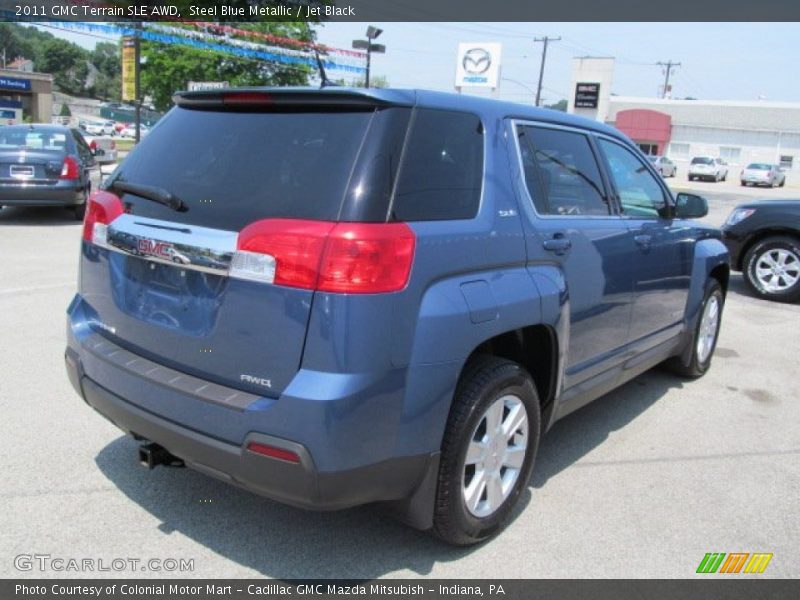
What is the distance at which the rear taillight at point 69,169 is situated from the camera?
1095 cm

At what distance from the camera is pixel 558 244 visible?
3203 mm

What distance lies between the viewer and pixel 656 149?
209 ft

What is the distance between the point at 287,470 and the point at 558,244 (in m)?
1.64

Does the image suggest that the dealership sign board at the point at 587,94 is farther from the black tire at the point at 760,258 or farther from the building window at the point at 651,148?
the black tire at the point at 760,258

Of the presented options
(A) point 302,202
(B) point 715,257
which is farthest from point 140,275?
(B) point 715,257

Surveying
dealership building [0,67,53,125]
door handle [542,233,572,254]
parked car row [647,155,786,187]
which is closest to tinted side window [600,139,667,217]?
door handle [542,233,572,254]

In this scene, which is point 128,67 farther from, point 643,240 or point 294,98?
point 294,98

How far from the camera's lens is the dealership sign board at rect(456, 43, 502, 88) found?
1951 inches

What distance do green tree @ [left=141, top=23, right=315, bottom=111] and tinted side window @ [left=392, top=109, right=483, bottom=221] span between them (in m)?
26.1

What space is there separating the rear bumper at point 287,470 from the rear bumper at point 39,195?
9.44 meters

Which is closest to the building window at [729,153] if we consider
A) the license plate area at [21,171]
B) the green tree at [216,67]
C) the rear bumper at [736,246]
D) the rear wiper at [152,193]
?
the green tree at [216,67]

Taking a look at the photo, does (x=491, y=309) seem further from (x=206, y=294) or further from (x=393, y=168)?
(x=206, y=294)

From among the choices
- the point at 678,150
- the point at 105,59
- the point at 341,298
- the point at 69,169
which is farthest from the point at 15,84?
the point at 105,59

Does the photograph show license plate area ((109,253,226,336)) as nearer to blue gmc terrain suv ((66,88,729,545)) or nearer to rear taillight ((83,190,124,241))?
blue gmc terrain suv ((66,88,729,545))
